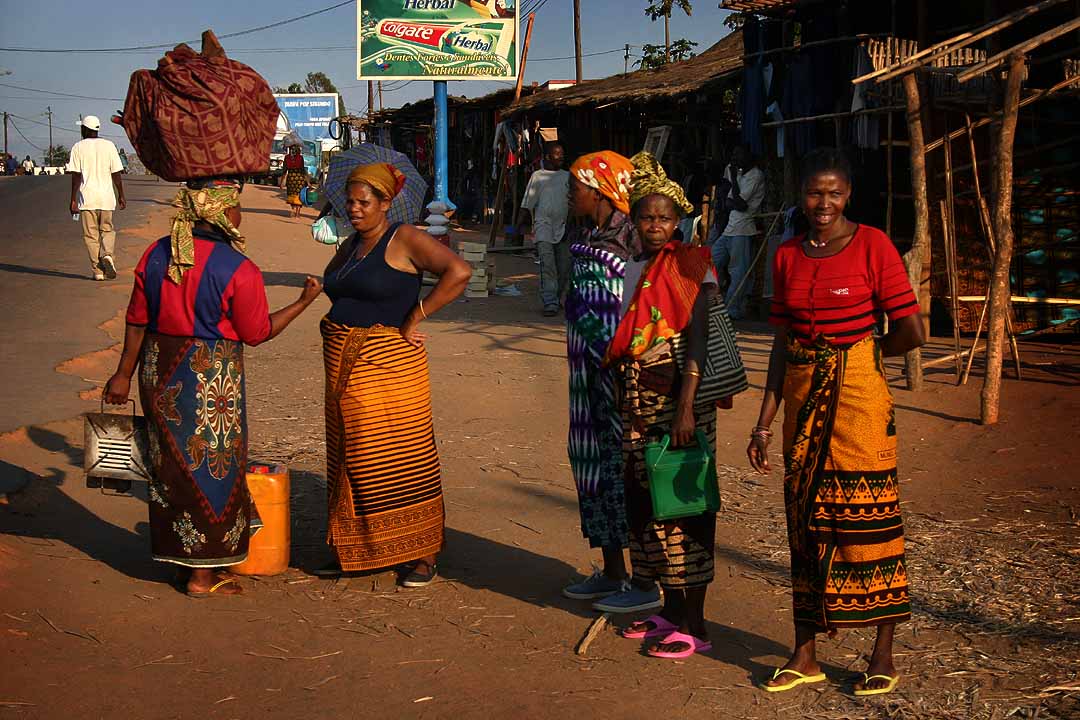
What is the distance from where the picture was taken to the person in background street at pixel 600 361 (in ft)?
14.0

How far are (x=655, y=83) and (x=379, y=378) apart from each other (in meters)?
14.3

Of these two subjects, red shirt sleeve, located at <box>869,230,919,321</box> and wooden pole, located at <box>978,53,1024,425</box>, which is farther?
wooden pole, located at <box>978,53,1024,425</box>

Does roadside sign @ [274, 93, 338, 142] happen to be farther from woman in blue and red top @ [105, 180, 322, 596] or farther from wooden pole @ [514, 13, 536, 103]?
woman in blue and red top @ [105, 180, 322, 596]

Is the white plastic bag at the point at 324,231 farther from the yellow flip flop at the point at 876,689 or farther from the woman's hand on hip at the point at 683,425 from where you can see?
the yellow flip flop at the point at 876,689

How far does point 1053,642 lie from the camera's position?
409cm

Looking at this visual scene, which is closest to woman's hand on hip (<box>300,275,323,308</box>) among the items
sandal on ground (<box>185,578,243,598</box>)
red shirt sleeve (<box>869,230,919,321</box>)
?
sandal on ground (<box>185,578,243,598</box>)

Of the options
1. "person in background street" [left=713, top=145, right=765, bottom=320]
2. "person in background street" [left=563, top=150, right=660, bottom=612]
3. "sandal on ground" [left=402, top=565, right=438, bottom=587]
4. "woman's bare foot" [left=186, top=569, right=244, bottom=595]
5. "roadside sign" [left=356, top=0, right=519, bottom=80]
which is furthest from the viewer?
"roadside sign" [left=356, top=0, right=519, bottom=80]

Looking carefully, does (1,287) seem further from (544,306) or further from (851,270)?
(851,270)

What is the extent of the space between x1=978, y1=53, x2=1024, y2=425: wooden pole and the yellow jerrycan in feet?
16.2

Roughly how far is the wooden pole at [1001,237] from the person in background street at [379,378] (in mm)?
4344

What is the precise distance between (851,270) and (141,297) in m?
2.71

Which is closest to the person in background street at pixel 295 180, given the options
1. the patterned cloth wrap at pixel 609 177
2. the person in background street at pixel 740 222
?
the person in background street at pixel 740 222

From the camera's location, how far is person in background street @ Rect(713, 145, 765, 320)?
1284 centimetres

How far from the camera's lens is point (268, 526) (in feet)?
15.9
